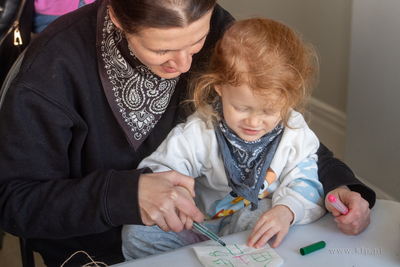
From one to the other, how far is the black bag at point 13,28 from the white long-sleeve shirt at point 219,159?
48 centimetres

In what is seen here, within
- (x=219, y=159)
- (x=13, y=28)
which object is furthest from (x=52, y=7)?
(x=219, y=159)

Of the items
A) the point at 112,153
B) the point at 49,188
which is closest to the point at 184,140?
the point at 112,153

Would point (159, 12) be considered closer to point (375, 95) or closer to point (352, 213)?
point (352, 213)

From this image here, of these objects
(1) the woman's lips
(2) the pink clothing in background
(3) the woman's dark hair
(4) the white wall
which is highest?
(3) the woman's dark hair

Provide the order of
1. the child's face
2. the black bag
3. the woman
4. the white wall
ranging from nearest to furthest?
the woman, the child's face, the black bag, the white wall

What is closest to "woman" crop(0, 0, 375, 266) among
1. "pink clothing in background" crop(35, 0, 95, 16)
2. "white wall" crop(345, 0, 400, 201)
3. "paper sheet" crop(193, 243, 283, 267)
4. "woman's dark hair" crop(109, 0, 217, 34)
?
"woman's dark hair" crop(109, 0, 217, 34)

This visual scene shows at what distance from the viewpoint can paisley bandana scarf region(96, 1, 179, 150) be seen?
973 millimetres

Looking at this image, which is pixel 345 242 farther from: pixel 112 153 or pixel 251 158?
pixel 112 153

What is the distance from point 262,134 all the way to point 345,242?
1.07ft

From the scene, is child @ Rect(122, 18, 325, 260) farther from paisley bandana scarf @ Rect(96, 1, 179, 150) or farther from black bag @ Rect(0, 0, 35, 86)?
black bag @ Rect(0, 0, 35, 86)

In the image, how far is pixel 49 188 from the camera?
892 mm

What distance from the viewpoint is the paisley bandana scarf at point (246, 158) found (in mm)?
996

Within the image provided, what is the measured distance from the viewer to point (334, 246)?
2.52 ft

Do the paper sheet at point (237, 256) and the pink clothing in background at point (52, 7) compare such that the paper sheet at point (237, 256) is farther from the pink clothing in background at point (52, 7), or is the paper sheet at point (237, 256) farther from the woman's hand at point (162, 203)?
the pink clothing in background at point (52, 7)
